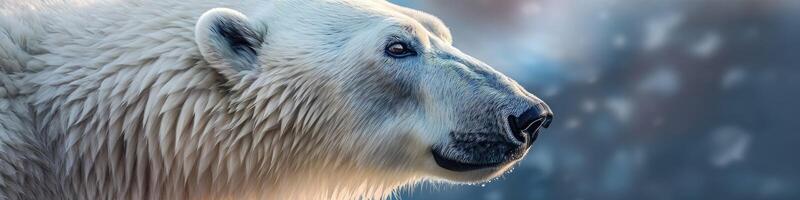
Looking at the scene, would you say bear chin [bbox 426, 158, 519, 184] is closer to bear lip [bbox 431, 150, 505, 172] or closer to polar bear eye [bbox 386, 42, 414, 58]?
bear lip [bbox 431, 150, 505, 172]

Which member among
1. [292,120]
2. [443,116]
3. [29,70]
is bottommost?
[29,70]

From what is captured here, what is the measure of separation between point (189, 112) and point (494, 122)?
1.33 feet

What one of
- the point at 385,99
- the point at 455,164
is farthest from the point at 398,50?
the point at 455,164

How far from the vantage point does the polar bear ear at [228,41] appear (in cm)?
105

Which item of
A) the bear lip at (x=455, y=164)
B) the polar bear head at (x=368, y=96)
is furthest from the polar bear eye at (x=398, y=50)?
the bear lip at (x=455, y=164)

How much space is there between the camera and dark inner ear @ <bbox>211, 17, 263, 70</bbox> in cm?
108

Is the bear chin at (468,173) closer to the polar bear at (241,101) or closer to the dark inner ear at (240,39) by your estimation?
the polar bear at (241,101)

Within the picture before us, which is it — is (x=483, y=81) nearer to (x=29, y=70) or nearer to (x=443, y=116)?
(x=443, y=116)

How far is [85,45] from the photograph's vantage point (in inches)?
43.9

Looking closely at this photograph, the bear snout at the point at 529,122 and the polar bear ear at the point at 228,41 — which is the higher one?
the bear snout at the point at 529,122

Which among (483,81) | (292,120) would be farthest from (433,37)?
(292,120)

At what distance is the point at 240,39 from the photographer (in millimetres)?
1111

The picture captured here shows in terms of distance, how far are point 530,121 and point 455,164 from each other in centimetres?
12

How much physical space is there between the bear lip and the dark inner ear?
0.93ft
